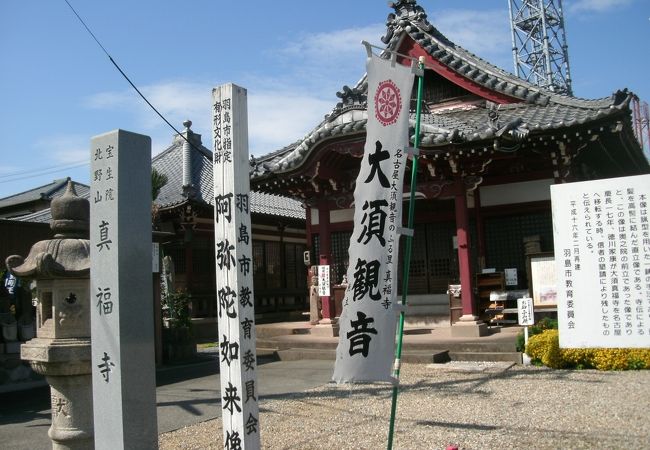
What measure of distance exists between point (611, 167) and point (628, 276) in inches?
501

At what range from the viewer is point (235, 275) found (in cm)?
440

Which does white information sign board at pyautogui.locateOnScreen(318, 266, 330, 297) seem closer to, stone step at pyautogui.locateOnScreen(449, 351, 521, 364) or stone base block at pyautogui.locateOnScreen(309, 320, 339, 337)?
stone base block at pyautogui.locateOnScreen(309, 320, 339, 337)

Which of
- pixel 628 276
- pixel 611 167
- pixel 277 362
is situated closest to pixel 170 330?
pixel 277 362

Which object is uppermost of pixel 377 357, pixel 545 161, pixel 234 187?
pixel 545 161

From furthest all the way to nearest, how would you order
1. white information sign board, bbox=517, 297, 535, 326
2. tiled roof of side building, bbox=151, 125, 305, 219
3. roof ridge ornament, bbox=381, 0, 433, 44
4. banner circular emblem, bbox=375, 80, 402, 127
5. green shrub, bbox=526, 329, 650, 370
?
tiled roof of side building, bbox=151, 125, 305, 219 → roof ridge ornament, bbox=381, 0, 433, 44 → white information sign board, bbox=517, 297, 535, 326 → green shrub, bbox=526, 329, 650, 370 → banner circular emblem, bbox=375, 80, 402, 127

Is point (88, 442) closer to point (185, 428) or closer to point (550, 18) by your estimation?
point (185, 428)

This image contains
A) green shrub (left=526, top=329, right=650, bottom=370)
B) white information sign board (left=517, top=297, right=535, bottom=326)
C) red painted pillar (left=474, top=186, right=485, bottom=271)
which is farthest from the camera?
red painted pillar (left=474, top=186, right=485, bottom=271)

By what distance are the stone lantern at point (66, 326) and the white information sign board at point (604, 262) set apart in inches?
174

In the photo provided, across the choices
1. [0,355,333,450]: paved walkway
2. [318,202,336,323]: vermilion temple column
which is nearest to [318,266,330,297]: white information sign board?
[318,202,336,323]: vermilion temple column

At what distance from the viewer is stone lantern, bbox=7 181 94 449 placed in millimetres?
5270

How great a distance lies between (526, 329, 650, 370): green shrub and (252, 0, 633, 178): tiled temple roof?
3999 millimetres

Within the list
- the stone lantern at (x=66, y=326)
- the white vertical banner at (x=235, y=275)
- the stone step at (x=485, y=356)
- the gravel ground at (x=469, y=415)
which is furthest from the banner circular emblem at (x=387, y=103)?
the stone step at (x=485, y=356)

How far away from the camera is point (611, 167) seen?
16531 mm

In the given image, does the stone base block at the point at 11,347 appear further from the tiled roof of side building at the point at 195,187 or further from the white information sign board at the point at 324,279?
the tiled roof of side building at the point at 195,187
